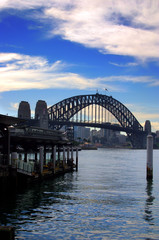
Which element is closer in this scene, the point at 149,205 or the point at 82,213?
the point at 82,213

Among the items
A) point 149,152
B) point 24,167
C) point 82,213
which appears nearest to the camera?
point 82,213

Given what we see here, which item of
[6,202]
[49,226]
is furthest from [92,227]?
[6,202]

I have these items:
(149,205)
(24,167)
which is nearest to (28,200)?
(24,167)

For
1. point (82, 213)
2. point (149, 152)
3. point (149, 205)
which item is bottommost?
point (149, 205)

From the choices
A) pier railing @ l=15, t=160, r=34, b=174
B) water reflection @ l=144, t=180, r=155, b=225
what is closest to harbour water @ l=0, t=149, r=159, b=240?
water reflection @ l=144, t=180, r=155, b=225

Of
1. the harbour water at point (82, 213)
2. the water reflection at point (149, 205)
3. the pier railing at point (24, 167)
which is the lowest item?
the water reflection at point (149, 205)

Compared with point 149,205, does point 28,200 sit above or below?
above

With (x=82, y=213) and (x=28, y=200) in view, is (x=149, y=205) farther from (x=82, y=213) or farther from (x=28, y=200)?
(x=28, y=200)

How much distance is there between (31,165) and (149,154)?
1512cm

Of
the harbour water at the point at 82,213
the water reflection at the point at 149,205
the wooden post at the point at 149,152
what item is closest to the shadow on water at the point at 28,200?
the harbour water at the point at 82,213

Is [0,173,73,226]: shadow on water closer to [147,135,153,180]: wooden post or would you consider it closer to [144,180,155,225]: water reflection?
[144,180,155,225]: water reflection

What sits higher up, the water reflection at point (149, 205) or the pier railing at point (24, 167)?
the pier railing at point (24, 167)

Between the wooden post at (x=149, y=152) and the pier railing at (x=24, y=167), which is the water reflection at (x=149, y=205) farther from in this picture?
the pier railing at (x=24, y=167)

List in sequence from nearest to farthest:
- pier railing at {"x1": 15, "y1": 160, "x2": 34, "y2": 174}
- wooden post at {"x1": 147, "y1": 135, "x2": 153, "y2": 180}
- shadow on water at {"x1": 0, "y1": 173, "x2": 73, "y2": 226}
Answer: shadow on water at {"x1": 0, "y1": 173, "x2": 73, "y2": 226}, pier railing at {"x1": 15, "y1": 160, "x2": 34, "y2": 174}, wooden post at {"x1": 147, "y1": 135, "x2": 153, "y2": 180}
